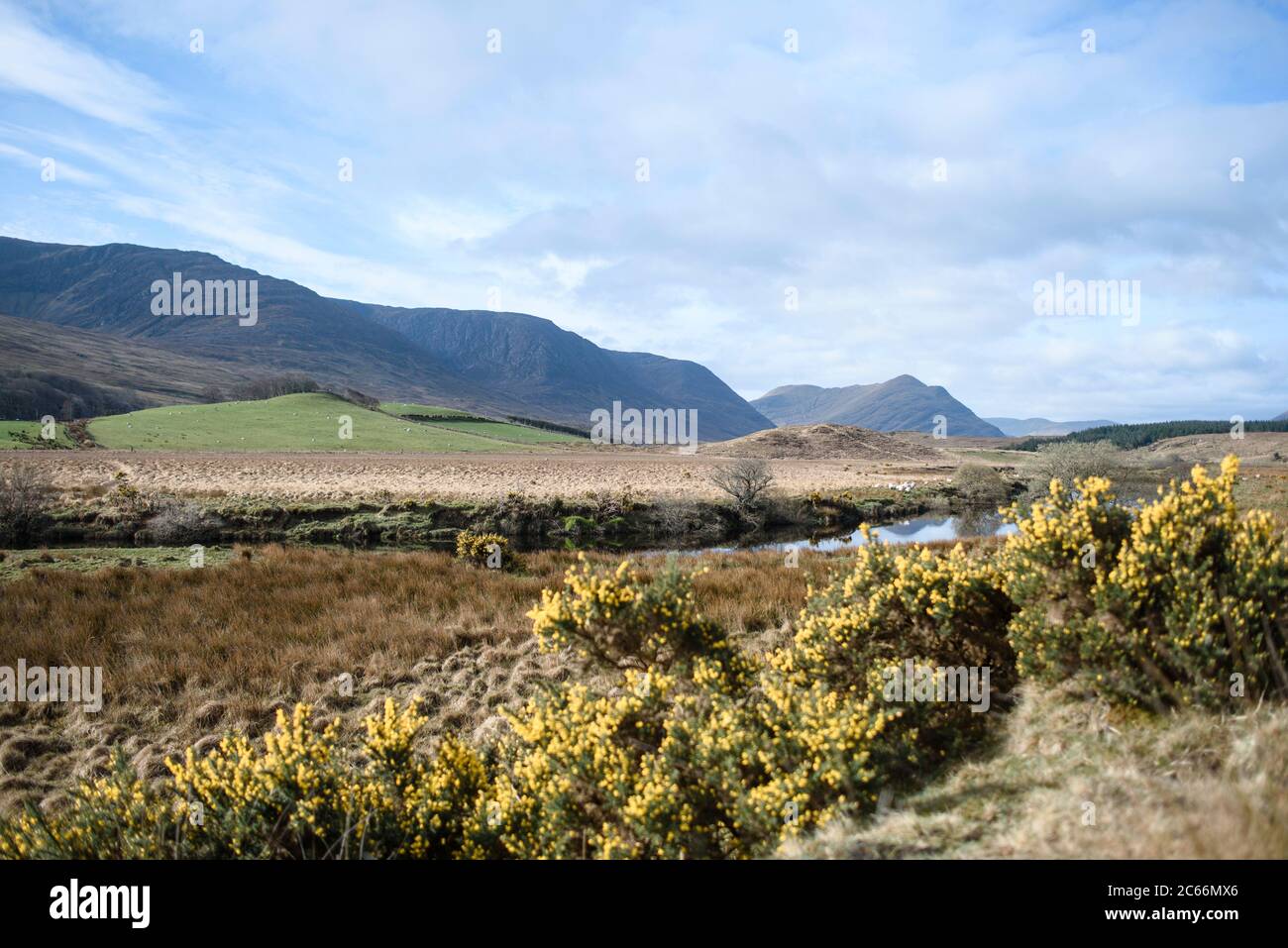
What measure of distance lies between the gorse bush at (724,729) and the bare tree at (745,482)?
2770cm

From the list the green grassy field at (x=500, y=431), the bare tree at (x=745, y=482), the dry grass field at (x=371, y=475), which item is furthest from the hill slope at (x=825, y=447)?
the bare tree at (x=745, y=482)

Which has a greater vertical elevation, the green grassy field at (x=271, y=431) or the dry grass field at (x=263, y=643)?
the green grassy field at (x=271, y=431)

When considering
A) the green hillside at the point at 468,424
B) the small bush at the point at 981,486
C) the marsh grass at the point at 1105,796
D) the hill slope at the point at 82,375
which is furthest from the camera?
the green hillside at the point at 468,424

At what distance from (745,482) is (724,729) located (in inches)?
1193

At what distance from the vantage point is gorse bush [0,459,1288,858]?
4.52 metres

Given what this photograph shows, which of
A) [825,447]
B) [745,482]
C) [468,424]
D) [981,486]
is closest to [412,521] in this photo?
[745,482]

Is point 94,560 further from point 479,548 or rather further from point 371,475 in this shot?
point 371,475

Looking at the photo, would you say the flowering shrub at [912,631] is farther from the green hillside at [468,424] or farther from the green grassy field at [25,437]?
the green hillside at [468,424]

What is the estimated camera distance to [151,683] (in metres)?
10.3

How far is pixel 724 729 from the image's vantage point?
5.15m

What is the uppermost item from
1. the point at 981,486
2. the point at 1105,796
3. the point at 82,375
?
the point at 82,375

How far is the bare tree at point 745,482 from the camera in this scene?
1342 inches
